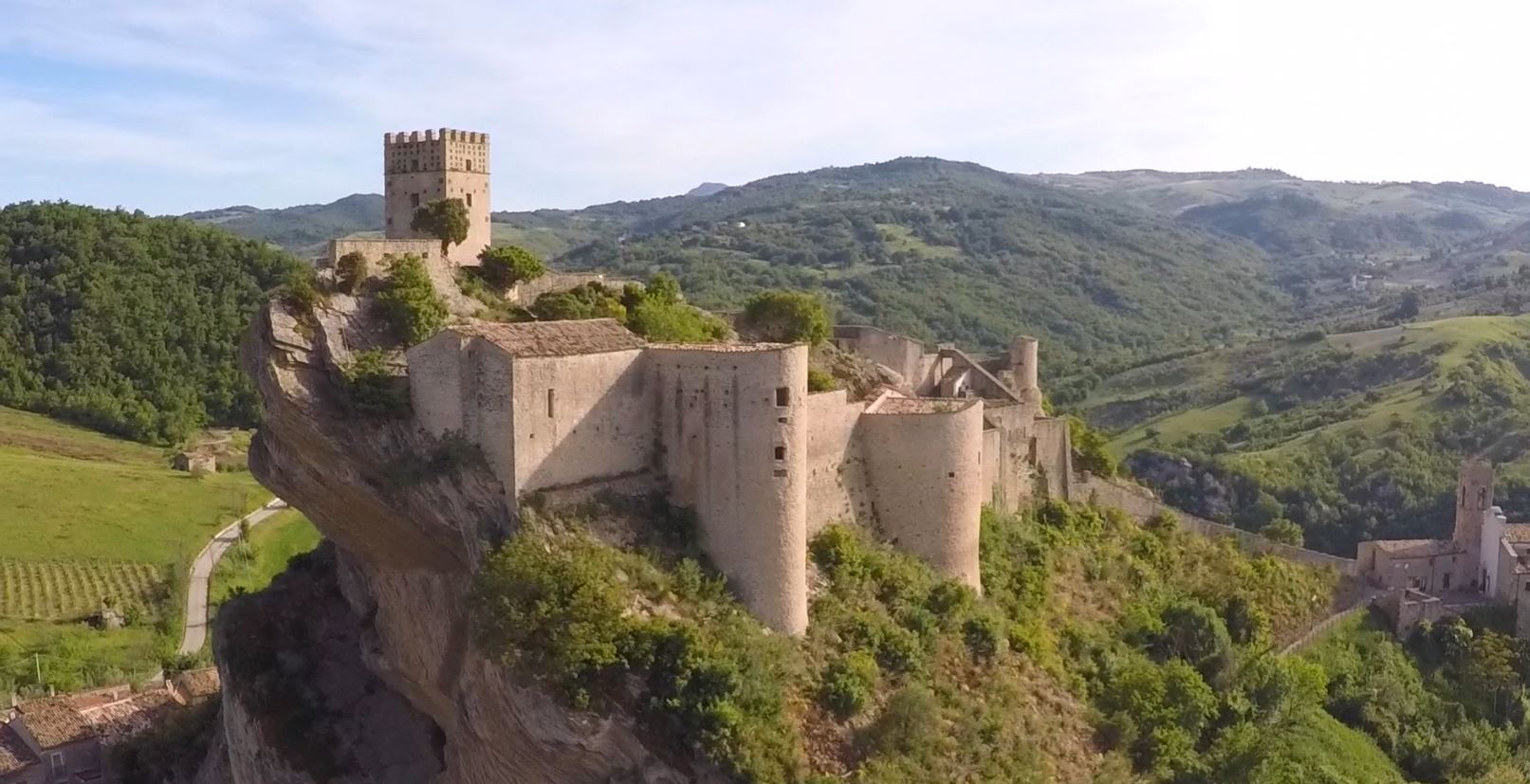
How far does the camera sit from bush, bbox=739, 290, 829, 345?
43.1 metres

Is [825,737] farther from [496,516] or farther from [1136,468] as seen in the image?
[1136,468]

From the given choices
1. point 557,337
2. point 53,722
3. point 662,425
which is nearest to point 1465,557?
point 662,425

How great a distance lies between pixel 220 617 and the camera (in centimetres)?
4003

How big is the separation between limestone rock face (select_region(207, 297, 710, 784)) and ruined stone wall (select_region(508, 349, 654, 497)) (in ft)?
4.13

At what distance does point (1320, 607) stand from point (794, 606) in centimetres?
2431

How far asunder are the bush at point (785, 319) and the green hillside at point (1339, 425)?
50.0 m

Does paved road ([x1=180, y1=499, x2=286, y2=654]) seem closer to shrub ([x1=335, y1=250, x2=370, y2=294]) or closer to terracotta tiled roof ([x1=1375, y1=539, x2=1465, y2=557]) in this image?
shrub ([x1=335, y1=250, x2=370, y2=294])

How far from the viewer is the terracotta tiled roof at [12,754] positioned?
44.1 meters

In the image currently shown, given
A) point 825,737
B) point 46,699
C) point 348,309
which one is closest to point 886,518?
point 825,737

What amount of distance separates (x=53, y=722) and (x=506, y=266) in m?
24.9

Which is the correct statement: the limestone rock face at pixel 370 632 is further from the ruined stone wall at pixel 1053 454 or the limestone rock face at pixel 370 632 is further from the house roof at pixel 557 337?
the ruined stone wall at pixel 1053 454

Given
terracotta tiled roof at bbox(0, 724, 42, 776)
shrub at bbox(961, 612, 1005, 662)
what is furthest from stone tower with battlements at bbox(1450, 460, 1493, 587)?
terracotta tiled roof at bbox(0, 724, 42, 776)

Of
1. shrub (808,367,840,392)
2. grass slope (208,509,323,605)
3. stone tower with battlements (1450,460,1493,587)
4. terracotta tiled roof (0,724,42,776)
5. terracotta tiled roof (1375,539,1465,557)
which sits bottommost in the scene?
terracotta tiled roof (0,724,42,776)

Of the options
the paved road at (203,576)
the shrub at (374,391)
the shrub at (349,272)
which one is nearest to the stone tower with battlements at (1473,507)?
the shrub at (374,391)
